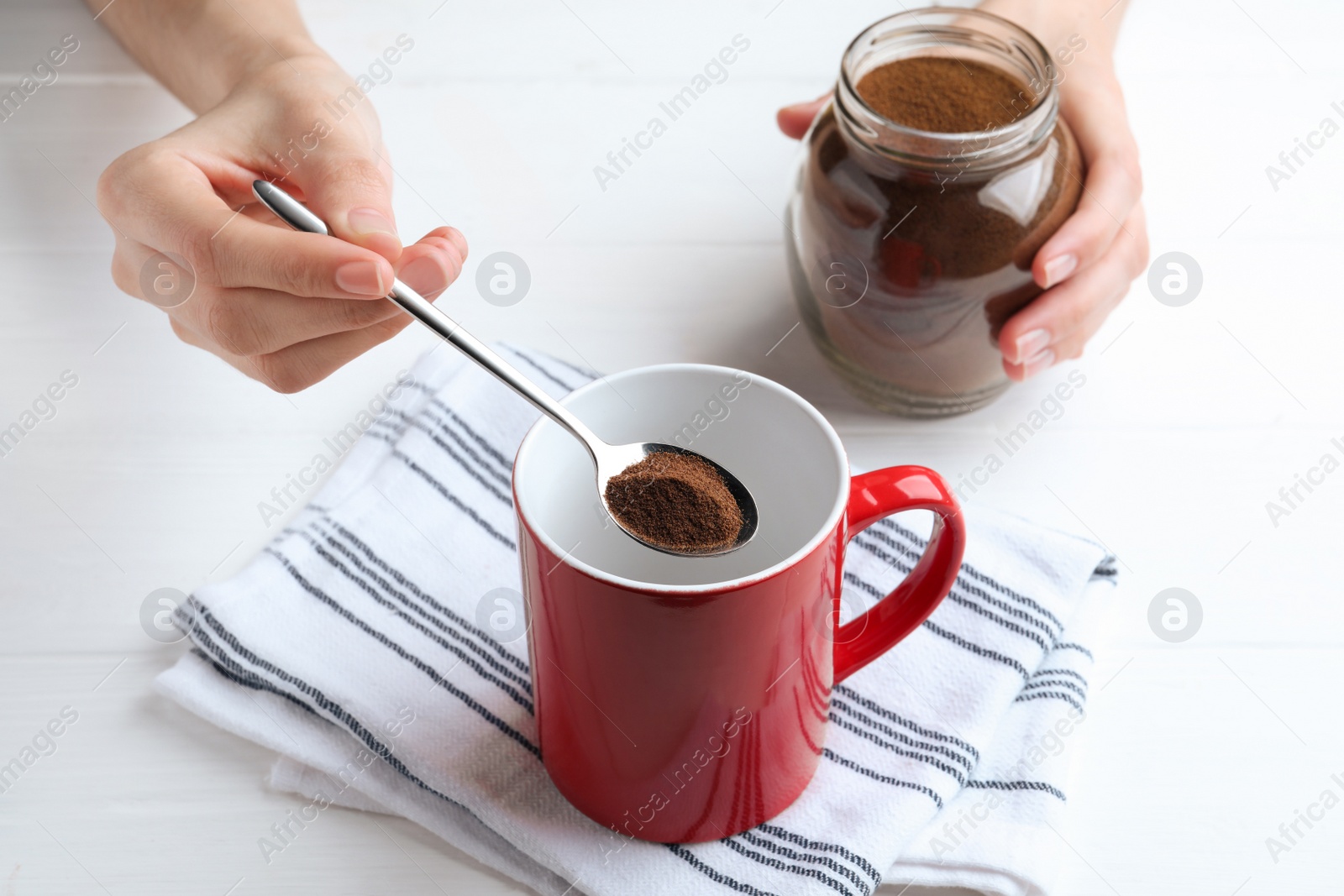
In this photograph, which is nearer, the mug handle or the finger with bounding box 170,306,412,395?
the mug handle

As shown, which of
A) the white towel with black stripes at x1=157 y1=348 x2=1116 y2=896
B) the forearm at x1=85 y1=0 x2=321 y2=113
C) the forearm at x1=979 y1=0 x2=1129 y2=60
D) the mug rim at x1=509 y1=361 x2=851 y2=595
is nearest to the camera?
the mug rim at x1=509 y1=361 x2=851 y2=595

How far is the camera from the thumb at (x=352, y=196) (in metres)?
0.56

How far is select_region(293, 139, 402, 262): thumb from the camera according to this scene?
1.84ft

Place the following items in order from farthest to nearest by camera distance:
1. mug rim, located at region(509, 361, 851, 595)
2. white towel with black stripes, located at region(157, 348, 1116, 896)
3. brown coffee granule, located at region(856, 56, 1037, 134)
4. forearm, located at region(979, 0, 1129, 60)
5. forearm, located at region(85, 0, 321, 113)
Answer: forearm, located at region(979, 0, 1129, 60) < forearm, located at region(85, 0, 321, 113) < brown coffee granule, located at region(856, 56, 1037, 134) < white towel with black stripes, located at region(157, 348, 1116, 896) < mug rim, located at region(509, 361, 851, 595)

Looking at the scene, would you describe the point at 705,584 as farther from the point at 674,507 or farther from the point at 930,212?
the point at 930,212

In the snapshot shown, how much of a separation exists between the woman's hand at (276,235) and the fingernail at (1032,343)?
337 mm

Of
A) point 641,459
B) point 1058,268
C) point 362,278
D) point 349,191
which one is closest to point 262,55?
point 349,191

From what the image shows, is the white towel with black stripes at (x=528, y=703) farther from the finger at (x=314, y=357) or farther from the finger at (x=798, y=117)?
the finger at (x=798, y=117)

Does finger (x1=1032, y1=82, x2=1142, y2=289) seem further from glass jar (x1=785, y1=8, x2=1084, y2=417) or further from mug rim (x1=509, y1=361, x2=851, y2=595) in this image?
mug rim (x1=509, y1=361, x2=851, y2=595)

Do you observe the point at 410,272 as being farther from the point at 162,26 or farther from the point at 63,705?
the point at 162,26

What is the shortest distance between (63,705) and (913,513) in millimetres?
496

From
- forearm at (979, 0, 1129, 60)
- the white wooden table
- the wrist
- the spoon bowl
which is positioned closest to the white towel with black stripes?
the white wooden table

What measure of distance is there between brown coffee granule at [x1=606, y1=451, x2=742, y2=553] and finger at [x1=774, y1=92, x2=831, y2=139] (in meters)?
0.38

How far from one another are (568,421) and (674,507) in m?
0.06
